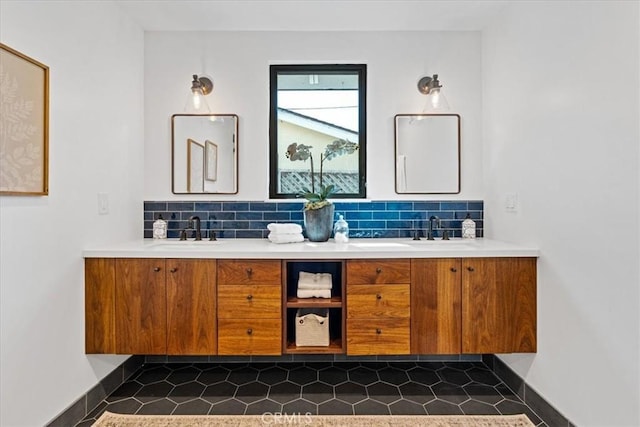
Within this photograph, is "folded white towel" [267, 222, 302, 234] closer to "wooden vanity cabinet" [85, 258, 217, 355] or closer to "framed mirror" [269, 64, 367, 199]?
"framed mirror" [269, 64, 367, 199]

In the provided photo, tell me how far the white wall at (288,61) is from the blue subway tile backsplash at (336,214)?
7 centimetres

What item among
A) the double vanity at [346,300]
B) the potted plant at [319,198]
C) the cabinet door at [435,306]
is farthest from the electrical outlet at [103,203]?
the cabinet door at [435,306]

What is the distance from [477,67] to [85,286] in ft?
9.28

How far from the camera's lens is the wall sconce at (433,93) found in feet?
8.47

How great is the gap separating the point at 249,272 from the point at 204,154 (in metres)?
1.08

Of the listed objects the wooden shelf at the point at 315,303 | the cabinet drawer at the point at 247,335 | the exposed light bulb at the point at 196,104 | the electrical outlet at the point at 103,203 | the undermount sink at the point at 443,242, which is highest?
the exposed light bulb at the point at 196,104

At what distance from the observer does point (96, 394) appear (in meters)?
2.04

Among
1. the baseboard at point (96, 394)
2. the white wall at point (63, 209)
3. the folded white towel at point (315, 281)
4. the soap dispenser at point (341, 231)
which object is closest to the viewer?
the white wall at point (63, 209)

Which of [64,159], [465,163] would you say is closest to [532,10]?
[465,163]

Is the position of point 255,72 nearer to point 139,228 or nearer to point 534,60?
point 139,228

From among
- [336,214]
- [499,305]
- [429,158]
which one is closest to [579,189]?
[499,305]

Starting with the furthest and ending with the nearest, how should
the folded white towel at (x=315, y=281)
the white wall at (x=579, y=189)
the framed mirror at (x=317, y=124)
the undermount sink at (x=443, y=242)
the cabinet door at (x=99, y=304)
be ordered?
the framed mirror at (x=317, y=124), the undermount sink at (x=443, y=242), the folded white towel at (x=315, y=281), the cabinet door at (x=99, y=304), the white wall at (x=579, y=189)

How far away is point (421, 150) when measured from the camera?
266cm

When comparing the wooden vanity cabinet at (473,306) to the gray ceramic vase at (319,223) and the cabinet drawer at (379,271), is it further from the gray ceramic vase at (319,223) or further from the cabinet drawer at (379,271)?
the gray ceramic vase at (319,223)
